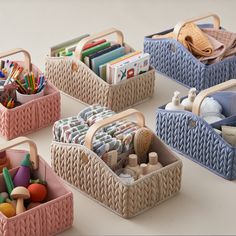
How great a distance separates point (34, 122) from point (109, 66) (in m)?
0.47

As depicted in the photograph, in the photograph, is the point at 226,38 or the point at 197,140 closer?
the point at 197,140

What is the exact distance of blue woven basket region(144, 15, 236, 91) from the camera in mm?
4555

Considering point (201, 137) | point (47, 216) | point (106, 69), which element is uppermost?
point (106, 69)

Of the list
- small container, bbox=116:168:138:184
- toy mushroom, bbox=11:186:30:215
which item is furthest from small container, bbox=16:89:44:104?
toy mushroom, bbox=11:186:30:215

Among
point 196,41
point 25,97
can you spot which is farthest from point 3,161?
point 196,41

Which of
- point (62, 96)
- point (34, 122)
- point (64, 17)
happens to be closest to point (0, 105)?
point (34, 122)

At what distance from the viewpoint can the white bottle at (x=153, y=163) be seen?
3.70 meters

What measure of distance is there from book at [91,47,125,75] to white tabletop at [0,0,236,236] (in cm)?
22

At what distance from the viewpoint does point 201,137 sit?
394 cm

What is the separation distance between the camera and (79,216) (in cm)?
365

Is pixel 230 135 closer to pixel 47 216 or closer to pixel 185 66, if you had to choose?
pixel 185 66

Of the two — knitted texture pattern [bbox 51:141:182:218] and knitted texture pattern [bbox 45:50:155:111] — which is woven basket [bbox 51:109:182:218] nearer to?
knitted texture pattern [bbox 51:141:182:218]

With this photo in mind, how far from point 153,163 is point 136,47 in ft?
5.10

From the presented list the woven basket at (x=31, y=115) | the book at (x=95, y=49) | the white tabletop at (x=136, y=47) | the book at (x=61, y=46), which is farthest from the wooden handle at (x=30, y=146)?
the book at (x=61, y=46)
